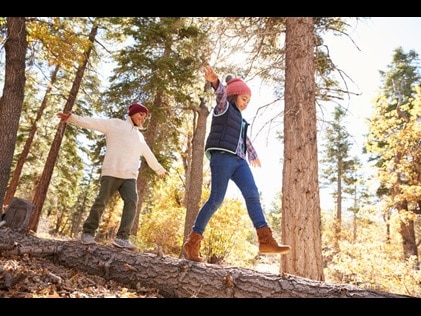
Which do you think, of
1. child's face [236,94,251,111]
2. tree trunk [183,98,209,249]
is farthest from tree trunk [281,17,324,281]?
tree trunk [183,98,209,249]

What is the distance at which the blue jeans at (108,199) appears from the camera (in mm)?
4242

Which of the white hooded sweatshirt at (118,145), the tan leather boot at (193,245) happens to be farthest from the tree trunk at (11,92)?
the tan leather boot at (193,245)

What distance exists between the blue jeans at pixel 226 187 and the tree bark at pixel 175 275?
515 mm

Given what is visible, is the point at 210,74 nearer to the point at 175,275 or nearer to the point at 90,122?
the point at 90,122

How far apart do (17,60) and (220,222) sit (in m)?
7.96

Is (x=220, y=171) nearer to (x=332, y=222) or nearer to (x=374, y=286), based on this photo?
(x=374, y=286)

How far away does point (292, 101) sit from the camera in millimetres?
4496

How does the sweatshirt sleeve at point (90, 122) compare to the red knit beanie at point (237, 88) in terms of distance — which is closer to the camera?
the red knit beanie at point (237, 88)

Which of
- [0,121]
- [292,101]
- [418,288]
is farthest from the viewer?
[418,288]

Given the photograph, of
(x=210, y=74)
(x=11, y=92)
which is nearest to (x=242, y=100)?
(x=210, y=74)

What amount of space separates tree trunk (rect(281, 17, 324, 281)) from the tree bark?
110 cm

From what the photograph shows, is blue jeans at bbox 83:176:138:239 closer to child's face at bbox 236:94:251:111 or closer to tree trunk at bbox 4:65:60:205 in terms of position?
child's face at bbox 236:94:251:111

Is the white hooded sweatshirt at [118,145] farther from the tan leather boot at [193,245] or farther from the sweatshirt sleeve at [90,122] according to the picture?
the tan leather boot at [193,245]
